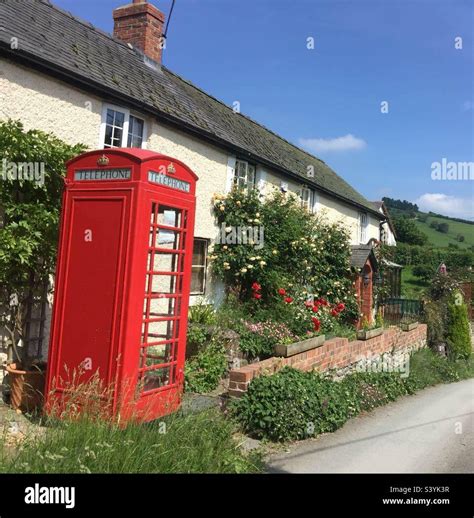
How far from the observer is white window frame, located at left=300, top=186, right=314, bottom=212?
14.4 meters

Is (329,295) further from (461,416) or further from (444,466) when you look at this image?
(444,466)

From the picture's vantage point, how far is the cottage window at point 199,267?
9633mm

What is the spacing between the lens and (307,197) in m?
14.9

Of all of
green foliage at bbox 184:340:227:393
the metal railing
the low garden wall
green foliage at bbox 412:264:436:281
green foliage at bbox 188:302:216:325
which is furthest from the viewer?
green foliage at bbox 412:264:436:281

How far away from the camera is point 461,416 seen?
25.3 ft

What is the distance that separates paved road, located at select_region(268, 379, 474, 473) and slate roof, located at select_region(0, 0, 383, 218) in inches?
242

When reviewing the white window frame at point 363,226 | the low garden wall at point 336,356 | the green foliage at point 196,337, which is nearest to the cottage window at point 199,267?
the green foliage at point 196,337

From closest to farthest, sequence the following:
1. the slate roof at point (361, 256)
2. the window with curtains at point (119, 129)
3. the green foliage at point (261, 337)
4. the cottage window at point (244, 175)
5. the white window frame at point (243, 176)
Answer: the window with curtains at point (119, 129)
the green foliage at point (261, 337)
the white window frame at point (243, 176)
the cottage window at point (244, 175)
the slate roof at point (361, 256)

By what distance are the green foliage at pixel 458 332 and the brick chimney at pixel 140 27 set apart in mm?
11800
